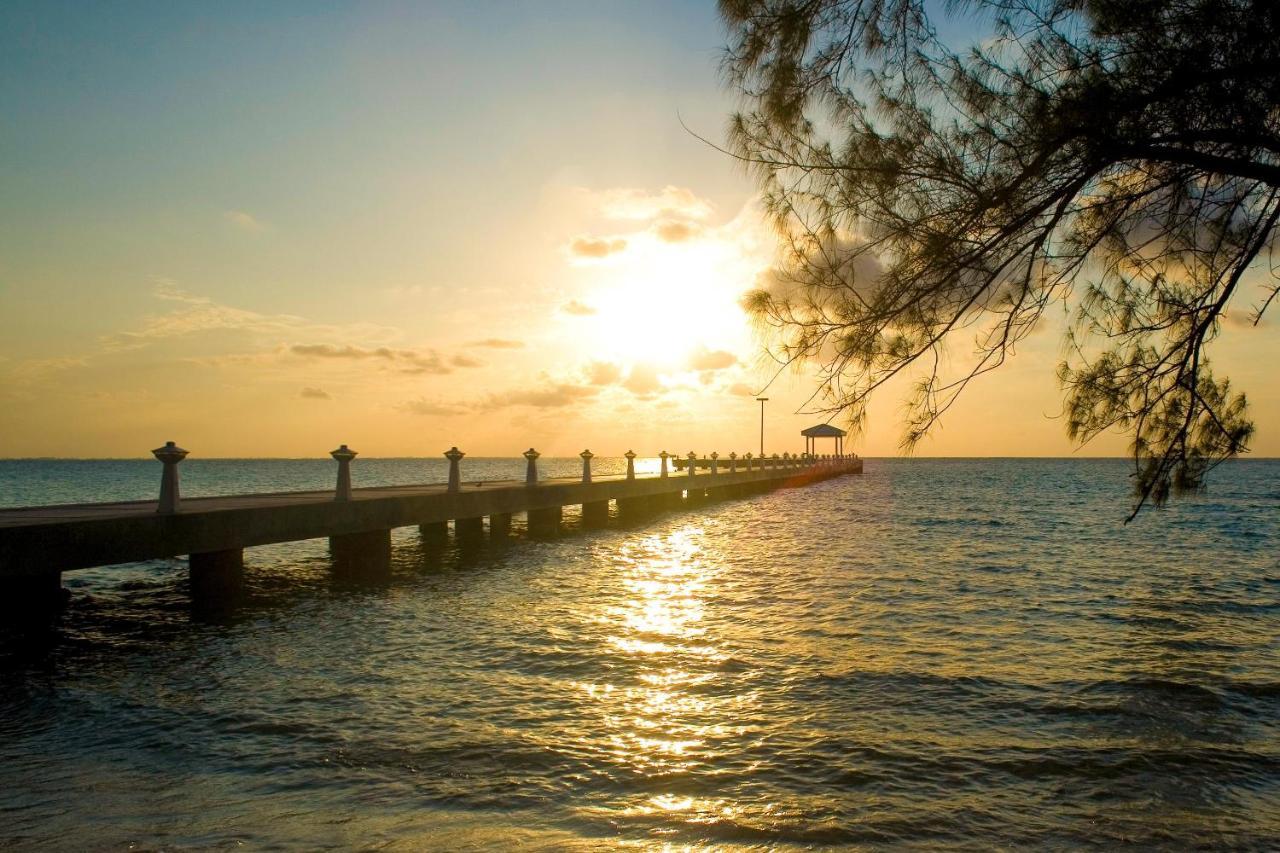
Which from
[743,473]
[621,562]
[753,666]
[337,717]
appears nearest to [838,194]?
[753,666]

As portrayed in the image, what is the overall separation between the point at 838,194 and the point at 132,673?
816cm

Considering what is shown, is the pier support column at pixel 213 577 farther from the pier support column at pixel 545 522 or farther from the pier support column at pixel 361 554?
the pier support column at pixel 545 522

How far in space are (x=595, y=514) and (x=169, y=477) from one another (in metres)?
18.2

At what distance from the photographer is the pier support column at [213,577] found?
12.1 metres

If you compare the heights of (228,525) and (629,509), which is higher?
(228,525)

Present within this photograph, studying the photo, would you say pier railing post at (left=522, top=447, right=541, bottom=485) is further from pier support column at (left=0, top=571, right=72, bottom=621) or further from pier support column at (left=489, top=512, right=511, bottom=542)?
pier support column at (left=0, top=571, right=72, bottom=621)

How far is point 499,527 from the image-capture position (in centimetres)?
2252

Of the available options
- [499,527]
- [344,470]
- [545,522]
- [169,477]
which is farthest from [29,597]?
[545,522]

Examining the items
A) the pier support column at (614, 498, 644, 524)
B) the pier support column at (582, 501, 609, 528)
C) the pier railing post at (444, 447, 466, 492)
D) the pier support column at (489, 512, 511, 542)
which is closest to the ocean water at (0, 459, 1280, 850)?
the pier railing post at (444, 447, 466, 492)

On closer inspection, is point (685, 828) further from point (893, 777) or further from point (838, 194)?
point (838, 194)

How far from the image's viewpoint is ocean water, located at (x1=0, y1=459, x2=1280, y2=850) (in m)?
4.84

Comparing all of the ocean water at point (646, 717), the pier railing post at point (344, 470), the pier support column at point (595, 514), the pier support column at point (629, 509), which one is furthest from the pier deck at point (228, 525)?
the pier support column at point (629, 509)

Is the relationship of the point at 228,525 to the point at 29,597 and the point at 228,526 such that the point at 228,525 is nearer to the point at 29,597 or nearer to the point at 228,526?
the point at 228,526

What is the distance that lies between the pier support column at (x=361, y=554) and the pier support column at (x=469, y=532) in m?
4.22
